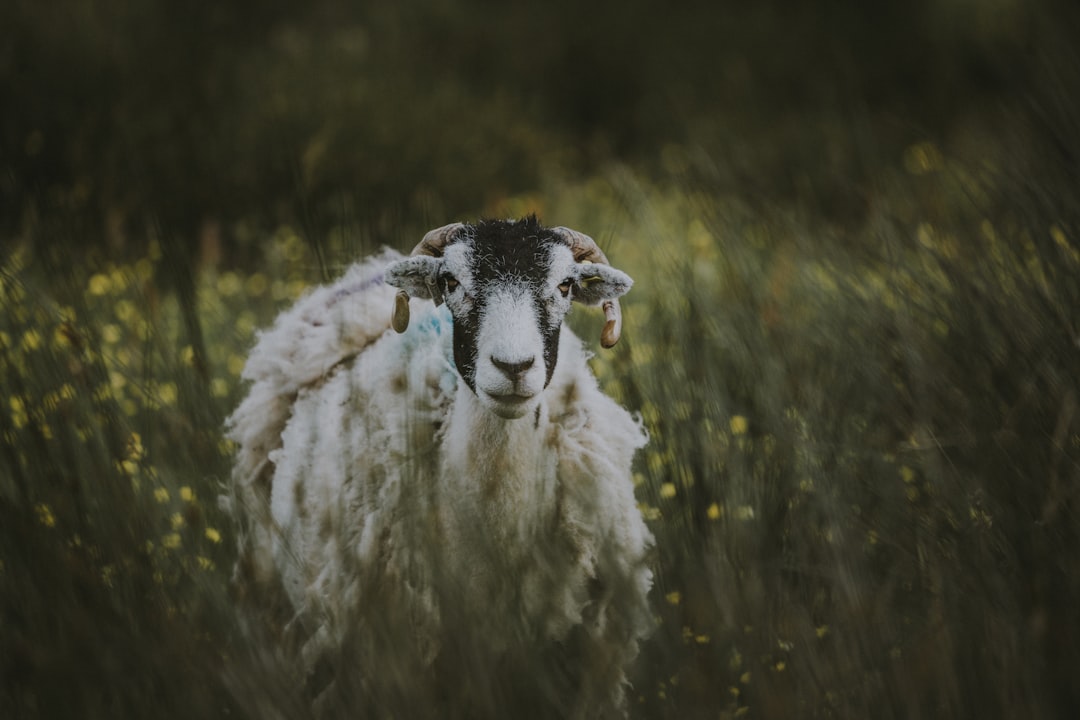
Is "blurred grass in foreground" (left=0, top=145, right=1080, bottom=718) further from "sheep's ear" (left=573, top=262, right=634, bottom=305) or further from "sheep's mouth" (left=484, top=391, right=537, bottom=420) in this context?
"sheep's mouth" (left=484, top=391, right=537, bottom=420)

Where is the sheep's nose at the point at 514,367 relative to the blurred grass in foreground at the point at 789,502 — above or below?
above

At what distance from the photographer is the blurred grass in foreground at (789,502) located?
6.43ft

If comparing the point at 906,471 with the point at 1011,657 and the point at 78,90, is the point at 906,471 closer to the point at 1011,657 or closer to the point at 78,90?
the point at 1011,657

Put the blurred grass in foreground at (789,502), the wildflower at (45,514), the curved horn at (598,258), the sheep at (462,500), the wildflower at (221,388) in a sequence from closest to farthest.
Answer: the blurred grass in foreground at (789,502) → the sheep at (462,500) → the wildflower at (45,514) → the curved horn at (598,258) → the wildflower at (221,388)

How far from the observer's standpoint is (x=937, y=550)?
2.22 metres

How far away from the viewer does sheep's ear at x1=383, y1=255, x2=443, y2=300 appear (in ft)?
9.04

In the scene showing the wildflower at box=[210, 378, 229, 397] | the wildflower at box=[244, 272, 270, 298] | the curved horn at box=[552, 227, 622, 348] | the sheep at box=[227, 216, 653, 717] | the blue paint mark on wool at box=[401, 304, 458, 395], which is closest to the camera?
the sheep at box=[227, 216, 653, 717]

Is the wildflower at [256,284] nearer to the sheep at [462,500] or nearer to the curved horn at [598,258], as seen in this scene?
the sheep at [462,500]

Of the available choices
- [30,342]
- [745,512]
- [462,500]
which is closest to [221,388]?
[30,342]

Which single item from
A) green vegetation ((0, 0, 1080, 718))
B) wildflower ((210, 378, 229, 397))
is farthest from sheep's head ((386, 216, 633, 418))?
wildflower ((210, 378, 229, 397))

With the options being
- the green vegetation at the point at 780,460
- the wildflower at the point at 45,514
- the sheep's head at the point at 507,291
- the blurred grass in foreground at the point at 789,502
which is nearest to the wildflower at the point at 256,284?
the green vegetation at the point at 780,460

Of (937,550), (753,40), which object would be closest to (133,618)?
(937,550)

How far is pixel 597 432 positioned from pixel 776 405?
2.81 feet

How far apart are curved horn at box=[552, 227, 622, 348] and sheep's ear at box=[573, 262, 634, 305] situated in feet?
0.10
